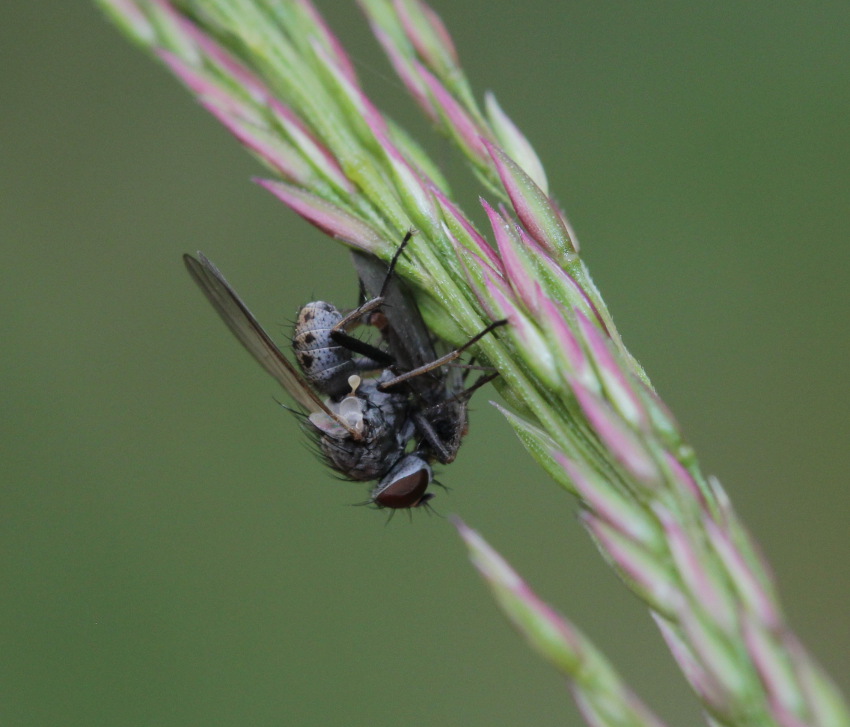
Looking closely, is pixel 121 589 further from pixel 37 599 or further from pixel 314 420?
pixel 314 420

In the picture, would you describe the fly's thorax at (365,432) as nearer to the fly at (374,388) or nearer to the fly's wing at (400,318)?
the fly at (374,388)

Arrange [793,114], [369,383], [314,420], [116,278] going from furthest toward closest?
1. [116,278]
2. [793,114]
3. [369,383]
4. [314,420]

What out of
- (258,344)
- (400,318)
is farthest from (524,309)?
(258,344)

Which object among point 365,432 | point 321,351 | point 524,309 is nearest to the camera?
point 524,309

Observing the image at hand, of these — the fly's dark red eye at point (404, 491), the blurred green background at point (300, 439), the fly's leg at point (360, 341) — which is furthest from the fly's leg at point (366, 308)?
the blurred green background at point (300, 439)

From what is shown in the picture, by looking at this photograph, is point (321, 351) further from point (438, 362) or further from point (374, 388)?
point (438, 362)

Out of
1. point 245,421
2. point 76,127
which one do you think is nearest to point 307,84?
point 245,421

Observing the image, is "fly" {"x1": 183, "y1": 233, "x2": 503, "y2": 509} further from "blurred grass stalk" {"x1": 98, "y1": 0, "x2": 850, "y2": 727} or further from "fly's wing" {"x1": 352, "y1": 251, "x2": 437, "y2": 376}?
"blurred grass stalk" {"x1": 98, "y1": 0, "x2": 850, "y2": 727}
